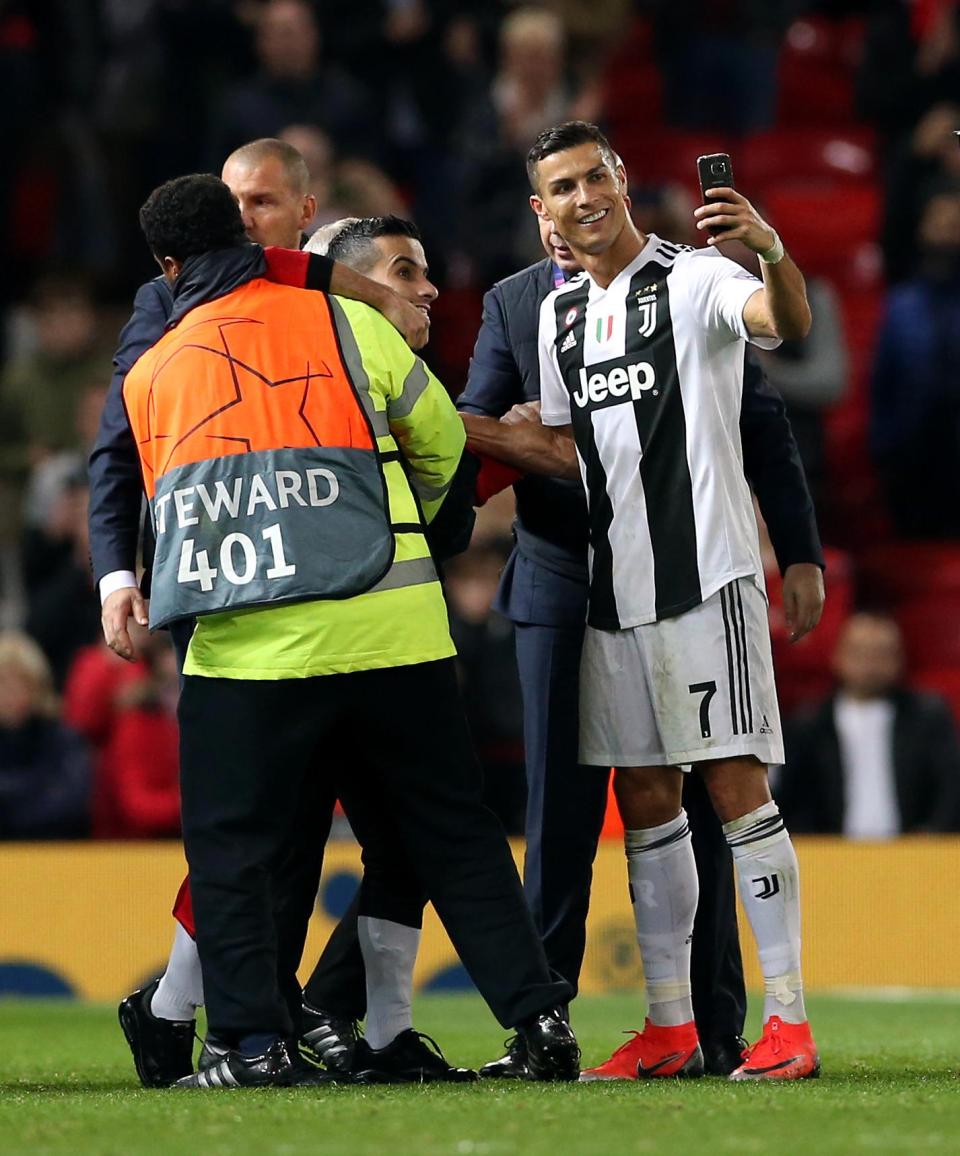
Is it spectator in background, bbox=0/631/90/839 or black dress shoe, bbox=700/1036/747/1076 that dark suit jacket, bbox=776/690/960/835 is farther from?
black dress shoe, bbox=700/1036/747/1076

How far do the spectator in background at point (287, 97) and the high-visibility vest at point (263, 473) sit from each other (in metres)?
6.62

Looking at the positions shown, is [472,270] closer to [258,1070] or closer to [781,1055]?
[781,1055]

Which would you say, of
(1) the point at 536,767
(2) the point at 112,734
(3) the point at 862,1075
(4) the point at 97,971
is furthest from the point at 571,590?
(2) the point at 112,734

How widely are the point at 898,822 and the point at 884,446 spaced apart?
9.50 ft

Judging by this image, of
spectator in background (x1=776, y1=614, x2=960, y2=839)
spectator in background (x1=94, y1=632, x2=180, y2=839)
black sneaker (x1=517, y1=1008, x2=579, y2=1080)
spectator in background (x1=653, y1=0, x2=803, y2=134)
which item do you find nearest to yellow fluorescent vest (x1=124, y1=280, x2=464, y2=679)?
black sneaker (x1=517, y1=1008, x2=579, y2=1080)

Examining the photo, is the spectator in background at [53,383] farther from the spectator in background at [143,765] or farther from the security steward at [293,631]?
the security steward at [293,631]

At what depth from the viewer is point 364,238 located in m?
5.46

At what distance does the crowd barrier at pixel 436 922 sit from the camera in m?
9.15

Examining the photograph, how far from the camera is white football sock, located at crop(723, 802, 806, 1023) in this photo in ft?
16.5

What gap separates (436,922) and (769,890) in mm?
4311

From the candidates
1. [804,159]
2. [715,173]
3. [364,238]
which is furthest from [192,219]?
[804,159]

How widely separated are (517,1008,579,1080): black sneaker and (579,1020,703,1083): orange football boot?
30 cm

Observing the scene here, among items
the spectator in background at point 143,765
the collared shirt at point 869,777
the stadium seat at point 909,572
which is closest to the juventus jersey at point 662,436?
the collared shirt at point 869,777

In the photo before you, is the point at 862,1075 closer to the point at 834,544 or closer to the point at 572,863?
the point at 572,863
